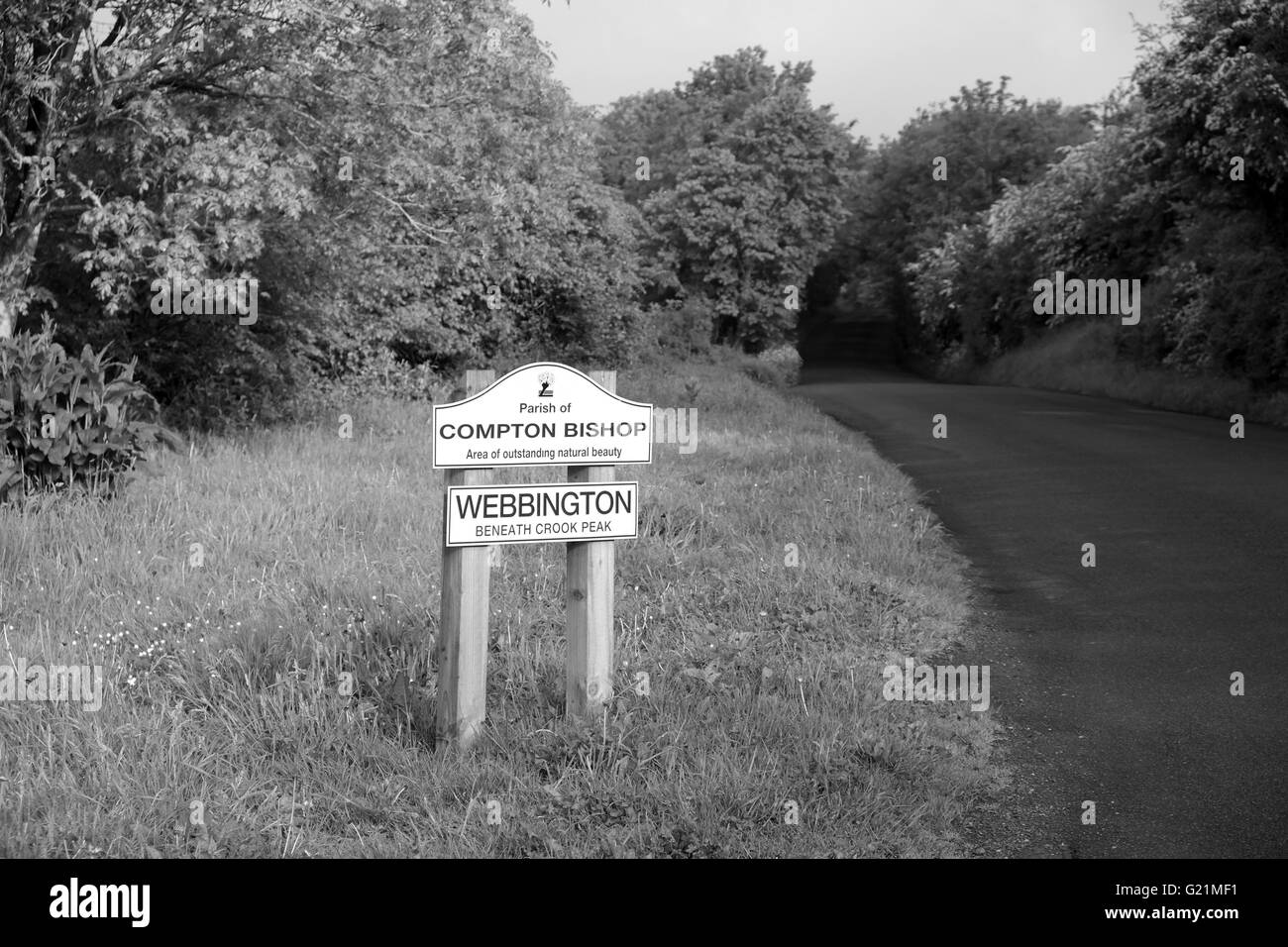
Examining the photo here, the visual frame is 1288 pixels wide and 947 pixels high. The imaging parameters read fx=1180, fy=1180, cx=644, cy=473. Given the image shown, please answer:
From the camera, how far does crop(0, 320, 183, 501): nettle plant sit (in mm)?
9812

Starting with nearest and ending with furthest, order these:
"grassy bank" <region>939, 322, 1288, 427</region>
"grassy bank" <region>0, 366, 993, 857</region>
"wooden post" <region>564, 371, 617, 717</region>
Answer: "grassy bank" <region>0, 366, 993, 857</region> → "wooden post" <region>564, 371, 617, 717</region> → "grassy bank" <region>939, 322, 1288, 427</region>

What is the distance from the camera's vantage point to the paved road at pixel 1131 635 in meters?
4.95

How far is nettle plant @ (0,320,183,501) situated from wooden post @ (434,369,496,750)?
5835 millimetres

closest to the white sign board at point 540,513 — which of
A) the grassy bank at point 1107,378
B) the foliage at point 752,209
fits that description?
the grassy bank at point 1107,378

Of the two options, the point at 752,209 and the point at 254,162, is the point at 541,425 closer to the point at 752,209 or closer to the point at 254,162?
the point at 254,162

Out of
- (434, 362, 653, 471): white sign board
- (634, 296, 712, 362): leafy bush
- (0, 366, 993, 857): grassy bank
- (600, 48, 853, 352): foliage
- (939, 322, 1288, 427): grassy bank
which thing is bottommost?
(0, 366, 993, 857): grassy bank

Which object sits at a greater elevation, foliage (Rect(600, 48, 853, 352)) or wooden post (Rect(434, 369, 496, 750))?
foliage (Rect(600, 48, 853, 352))

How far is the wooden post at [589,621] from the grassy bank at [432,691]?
0.58 ft

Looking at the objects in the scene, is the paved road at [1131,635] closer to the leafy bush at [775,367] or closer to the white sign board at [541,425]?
the white sign board at [541,425]

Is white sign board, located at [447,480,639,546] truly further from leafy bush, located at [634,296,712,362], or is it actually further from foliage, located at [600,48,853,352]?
foliage, located at [600,48,853,352]

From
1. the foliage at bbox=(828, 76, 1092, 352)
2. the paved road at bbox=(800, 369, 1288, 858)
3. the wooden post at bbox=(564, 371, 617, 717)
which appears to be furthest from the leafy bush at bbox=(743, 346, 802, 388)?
the wooden post at bbox=(564, 371, 617, 717)

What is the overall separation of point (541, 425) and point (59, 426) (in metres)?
6.14

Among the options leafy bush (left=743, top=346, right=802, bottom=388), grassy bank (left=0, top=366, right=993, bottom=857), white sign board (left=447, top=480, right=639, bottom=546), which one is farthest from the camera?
leafy bush (left=743, top=346, right=802, bottom=388)

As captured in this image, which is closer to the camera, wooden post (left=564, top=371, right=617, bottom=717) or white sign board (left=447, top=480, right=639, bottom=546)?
white sign board (left=447, top=480, right=639, bottom=546)
